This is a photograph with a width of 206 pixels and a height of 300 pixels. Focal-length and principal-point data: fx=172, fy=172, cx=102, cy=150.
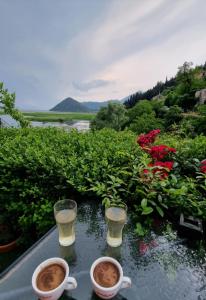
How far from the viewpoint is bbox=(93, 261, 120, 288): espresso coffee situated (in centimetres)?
80

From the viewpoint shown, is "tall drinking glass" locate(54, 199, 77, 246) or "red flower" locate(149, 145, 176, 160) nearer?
"tall drinking glass" locate(54, 199, 77, 246)

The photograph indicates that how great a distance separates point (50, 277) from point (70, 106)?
16082 cm

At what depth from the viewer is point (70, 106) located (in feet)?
505

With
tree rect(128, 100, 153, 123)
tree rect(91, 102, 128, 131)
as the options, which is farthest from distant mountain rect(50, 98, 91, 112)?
tree rect(91, 102, 128, 131)

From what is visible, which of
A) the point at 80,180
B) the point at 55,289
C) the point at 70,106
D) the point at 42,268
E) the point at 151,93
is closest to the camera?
the point at 55,289

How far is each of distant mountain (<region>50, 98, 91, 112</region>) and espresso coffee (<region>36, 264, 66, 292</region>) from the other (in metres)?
148

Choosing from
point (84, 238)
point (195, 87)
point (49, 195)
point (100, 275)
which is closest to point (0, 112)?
point (49, 195)

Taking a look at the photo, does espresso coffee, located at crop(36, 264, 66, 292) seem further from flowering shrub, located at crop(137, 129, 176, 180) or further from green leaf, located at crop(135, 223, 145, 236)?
flowering shrub, located at crop(137, 129, 176, 180)

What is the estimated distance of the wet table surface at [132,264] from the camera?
85 centimetres

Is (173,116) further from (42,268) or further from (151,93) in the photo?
(151,93)

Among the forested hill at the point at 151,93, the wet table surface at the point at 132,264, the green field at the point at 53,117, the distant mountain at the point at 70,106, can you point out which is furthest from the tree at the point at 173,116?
the distant mountain at the point at 70,106

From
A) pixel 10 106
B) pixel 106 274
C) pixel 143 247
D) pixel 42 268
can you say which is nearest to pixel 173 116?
pixel 10 106

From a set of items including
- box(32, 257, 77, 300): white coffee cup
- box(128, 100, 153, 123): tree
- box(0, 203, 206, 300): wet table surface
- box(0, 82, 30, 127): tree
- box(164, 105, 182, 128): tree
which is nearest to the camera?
box(32, 257, 77, 300): white coffee cup

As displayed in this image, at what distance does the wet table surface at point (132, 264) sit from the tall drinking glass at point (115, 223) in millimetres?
46
